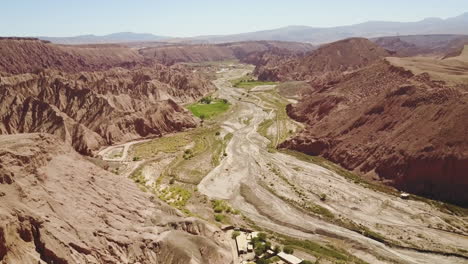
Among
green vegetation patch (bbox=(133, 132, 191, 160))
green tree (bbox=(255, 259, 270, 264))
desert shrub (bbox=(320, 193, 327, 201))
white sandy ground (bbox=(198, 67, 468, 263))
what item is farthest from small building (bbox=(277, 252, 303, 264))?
green vegetation patch (bbox=(133, 132, 191, 160))

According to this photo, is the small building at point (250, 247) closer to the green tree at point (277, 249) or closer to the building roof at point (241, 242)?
the building roof at point (241, 242)

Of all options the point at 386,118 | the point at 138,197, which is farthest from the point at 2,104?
the point at 386,118

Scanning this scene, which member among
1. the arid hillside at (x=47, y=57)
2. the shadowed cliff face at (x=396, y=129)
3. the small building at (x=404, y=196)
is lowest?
the small building at (x=404, y=196)

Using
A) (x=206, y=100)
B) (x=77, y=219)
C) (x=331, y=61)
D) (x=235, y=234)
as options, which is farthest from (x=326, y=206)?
(x=331, y=61)

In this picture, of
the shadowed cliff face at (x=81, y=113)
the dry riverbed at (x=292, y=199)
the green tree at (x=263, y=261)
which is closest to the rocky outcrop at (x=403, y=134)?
the dry riverbed at (x=292, y=199)

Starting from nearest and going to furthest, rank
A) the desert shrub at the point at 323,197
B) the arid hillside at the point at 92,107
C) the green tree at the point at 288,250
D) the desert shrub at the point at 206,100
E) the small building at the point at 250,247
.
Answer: the green tree at the point at 288,250 → the small building at the point at 250,247 → the desert shrub at the point at 323,197 → the arid hillside at the point at 92,107 → the desert shrub at the point at 206,100

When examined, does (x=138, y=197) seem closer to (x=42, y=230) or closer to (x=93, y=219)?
(x=93, y=219)

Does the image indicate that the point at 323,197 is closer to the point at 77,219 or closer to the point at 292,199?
the point at 292,199
